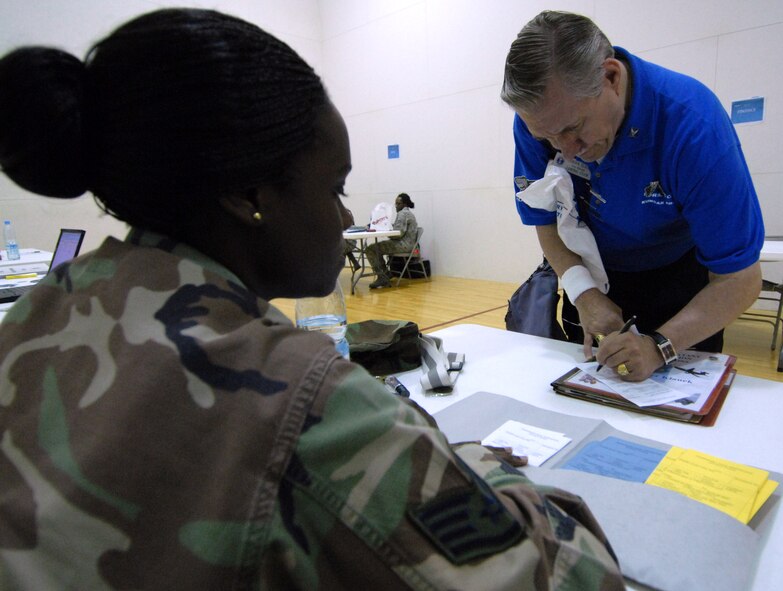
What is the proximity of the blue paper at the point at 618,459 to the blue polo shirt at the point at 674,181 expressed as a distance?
A: 0.56m

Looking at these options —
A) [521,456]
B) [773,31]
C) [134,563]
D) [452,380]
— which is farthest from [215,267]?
[773,31]

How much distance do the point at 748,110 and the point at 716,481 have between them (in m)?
4.14

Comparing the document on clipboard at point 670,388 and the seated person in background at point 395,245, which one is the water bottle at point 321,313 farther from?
the seated person in background at point 395,245

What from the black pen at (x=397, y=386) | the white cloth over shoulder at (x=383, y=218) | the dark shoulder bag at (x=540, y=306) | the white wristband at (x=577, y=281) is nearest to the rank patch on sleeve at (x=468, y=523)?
the black pen at (x=397, y=386)

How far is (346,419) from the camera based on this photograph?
1.19 feet

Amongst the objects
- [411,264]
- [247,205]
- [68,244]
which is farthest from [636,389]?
[411,264]

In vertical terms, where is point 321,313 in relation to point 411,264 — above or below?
above

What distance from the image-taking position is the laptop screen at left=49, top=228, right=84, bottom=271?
2891 mm

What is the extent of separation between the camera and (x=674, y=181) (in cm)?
117

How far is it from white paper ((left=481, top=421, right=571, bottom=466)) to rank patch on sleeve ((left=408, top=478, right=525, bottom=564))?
0.44m

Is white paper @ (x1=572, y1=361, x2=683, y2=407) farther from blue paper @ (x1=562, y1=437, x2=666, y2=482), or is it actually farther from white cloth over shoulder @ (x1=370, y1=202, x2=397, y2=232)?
white cloth over shoulder @ (x1=370, y1=202, x2=397, y2=232)

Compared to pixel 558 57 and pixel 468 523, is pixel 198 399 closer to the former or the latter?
pixel 468 523

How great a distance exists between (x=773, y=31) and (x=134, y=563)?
485cm

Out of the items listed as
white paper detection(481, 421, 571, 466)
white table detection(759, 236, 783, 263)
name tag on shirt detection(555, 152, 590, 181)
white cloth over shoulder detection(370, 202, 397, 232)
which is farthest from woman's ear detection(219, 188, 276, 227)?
white cloth over shoulder detection(370, 202, 397, 232)
